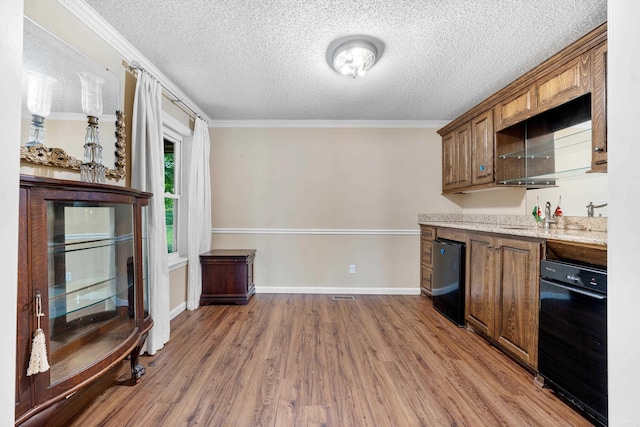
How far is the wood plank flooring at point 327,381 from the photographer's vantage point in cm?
151

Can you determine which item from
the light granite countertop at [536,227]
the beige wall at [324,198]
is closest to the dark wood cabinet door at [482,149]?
the light granite countertop at [536,227]

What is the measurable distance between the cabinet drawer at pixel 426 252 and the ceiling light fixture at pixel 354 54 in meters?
2.31

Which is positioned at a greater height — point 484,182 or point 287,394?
point 484,182

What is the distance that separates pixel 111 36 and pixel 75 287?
Answer: 69.3 inches

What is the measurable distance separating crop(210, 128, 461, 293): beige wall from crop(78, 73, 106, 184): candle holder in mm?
2020

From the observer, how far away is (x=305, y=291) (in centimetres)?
377

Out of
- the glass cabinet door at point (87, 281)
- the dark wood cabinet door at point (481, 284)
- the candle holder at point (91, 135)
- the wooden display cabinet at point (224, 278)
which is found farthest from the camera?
the wooden display cabinet at point (224, 278)

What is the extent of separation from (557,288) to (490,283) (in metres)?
0.62

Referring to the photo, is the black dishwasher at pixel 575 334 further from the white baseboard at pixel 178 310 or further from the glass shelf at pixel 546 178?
the white baseboard at pixel 178 310

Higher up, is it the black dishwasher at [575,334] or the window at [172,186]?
the window at [172,186]

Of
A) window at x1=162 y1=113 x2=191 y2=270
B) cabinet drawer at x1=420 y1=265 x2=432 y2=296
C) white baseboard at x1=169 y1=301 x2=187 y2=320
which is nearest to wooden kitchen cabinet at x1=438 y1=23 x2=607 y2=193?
cabinet drawer at x1=420 y1=265 x2=432 y2=296

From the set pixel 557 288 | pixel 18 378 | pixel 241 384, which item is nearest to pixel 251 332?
pixel 241 384
